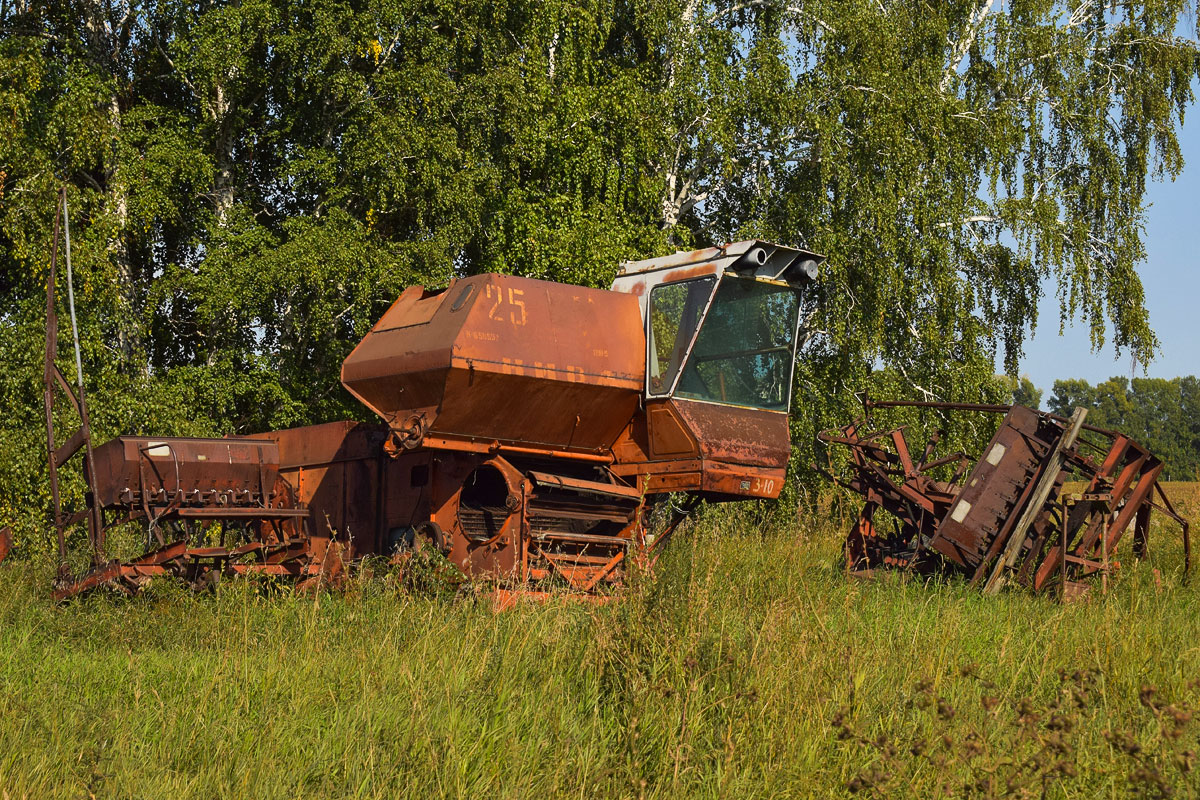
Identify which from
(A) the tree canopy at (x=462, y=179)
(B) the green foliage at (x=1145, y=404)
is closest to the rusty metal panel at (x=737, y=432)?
(A) the tree canopy at (x=462, y=179)

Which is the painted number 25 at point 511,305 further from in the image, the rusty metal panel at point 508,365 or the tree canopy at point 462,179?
the tree canopy at point 462,179

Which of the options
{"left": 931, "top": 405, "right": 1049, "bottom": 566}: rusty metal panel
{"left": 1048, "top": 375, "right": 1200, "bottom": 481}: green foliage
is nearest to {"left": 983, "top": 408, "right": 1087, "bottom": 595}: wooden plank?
{"left": 931, "top": 405, "right": 1049, "bottom": 566}: rusty metal panel

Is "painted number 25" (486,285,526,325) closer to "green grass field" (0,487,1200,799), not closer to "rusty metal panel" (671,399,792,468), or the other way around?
"rusty metal panel" (671,399,792,468)

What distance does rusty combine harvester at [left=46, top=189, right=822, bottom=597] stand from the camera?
26.8 feet

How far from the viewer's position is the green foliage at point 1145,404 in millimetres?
85938

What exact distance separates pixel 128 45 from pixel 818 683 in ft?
51.6

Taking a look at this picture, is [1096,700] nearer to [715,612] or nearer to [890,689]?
[890,689]

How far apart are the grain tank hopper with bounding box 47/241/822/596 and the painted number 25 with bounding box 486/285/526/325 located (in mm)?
11

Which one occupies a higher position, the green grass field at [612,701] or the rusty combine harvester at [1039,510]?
the rusty combine harvester at [1039,510]

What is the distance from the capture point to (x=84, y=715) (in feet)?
17.3

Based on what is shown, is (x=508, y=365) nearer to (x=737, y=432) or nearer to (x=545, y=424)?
(x=545, y=424)

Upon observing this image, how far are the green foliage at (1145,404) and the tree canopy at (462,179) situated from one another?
2865 inches

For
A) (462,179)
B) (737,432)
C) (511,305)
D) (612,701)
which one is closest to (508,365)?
(511,305)

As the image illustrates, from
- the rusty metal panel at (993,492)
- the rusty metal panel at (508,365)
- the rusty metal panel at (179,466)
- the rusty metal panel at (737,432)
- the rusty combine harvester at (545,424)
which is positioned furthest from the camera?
the rusty metal panel at (179,466)
